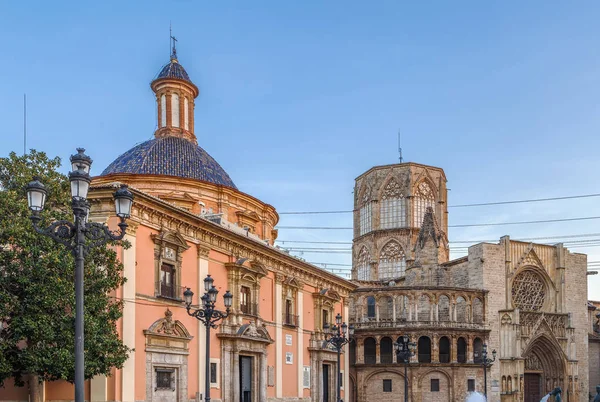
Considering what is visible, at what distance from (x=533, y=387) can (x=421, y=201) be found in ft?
69.1

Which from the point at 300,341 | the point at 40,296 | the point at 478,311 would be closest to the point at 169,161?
the point at 300,341

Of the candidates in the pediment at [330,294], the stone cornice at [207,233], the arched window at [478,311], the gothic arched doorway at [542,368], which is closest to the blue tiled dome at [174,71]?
the stone cornice at [207,233]

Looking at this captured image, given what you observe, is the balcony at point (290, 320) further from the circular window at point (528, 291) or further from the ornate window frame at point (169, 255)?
the circular window at point (528, 291)

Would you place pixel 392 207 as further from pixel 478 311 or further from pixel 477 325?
pixel 477 325

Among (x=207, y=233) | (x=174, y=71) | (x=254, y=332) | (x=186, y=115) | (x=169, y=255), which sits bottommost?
(x=254, y=332)

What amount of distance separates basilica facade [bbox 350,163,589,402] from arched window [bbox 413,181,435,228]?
10985 millimetres

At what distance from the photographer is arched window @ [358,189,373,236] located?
67.6 meters

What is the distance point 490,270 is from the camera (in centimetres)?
4812

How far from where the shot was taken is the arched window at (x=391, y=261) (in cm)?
6494

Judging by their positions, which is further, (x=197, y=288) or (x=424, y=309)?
(x=424, y=309)

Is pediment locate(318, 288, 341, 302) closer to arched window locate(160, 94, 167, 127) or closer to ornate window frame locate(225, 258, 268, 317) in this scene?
ornate window frame locate(225, 258, 268, 317)

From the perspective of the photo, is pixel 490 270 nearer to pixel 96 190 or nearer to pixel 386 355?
pixel 386 355

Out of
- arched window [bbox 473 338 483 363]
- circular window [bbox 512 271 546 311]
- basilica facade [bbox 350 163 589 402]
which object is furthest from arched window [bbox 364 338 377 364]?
circular window [bbox 512 271 546 311]

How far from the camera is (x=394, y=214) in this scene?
66500 millimetres
